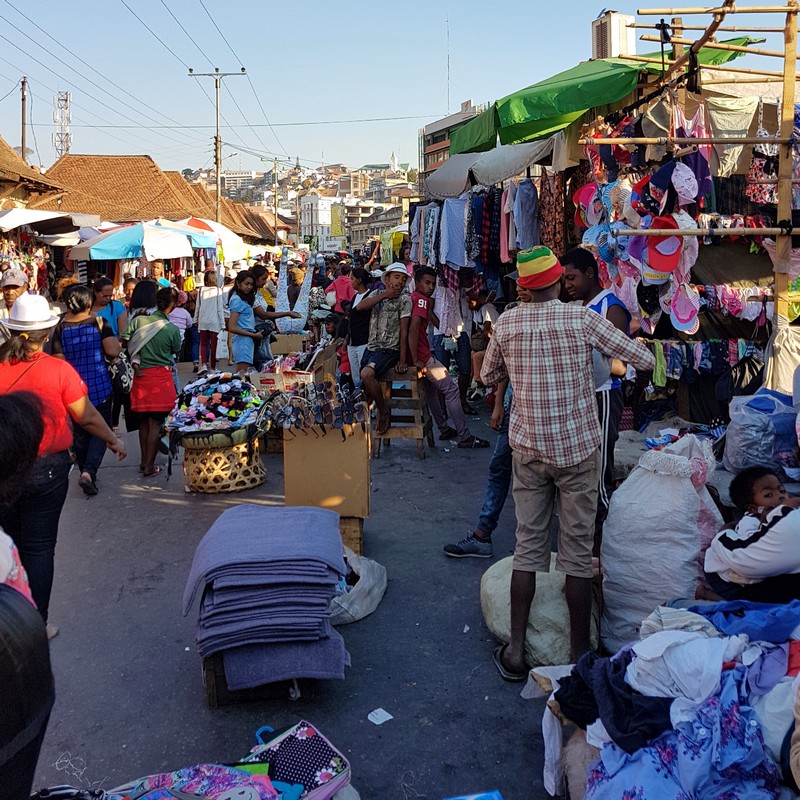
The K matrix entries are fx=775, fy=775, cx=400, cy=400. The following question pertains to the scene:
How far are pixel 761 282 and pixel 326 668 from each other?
197 inches

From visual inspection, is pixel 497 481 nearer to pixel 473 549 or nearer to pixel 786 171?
pixel 473 549

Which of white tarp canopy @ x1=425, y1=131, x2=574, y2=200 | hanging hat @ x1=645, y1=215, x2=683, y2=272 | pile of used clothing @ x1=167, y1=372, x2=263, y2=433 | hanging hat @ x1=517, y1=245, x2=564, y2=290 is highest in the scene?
white tarp canopy @ x1=425, y1=131, x2=574, y2=200

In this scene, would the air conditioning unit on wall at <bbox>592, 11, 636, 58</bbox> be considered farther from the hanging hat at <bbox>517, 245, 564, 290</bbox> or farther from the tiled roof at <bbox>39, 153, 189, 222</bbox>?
the tiled roof at <bbox>39, 153, 189, 222</bbox>

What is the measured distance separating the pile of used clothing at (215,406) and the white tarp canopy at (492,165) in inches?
137

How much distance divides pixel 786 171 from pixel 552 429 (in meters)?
2.91

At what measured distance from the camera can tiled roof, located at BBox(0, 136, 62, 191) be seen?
14.7m

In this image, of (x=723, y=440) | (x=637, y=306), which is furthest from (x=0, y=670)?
(x=637, y=306)

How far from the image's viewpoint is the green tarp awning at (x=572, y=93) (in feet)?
20.6

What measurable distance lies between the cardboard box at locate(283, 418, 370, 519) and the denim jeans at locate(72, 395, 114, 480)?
2.33 metres

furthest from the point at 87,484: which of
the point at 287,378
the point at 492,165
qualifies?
the point at 492,165

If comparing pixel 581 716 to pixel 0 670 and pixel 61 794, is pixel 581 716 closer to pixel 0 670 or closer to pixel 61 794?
pixel 61 794

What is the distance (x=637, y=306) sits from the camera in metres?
5.89

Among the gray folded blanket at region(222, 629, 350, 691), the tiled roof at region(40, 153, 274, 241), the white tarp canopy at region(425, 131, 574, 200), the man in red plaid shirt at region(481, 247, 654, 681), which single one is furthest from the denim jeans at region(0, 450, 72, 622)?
the tiled roof at region(40, 153, 274, 241)

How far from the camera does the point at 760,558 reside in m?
2.94
